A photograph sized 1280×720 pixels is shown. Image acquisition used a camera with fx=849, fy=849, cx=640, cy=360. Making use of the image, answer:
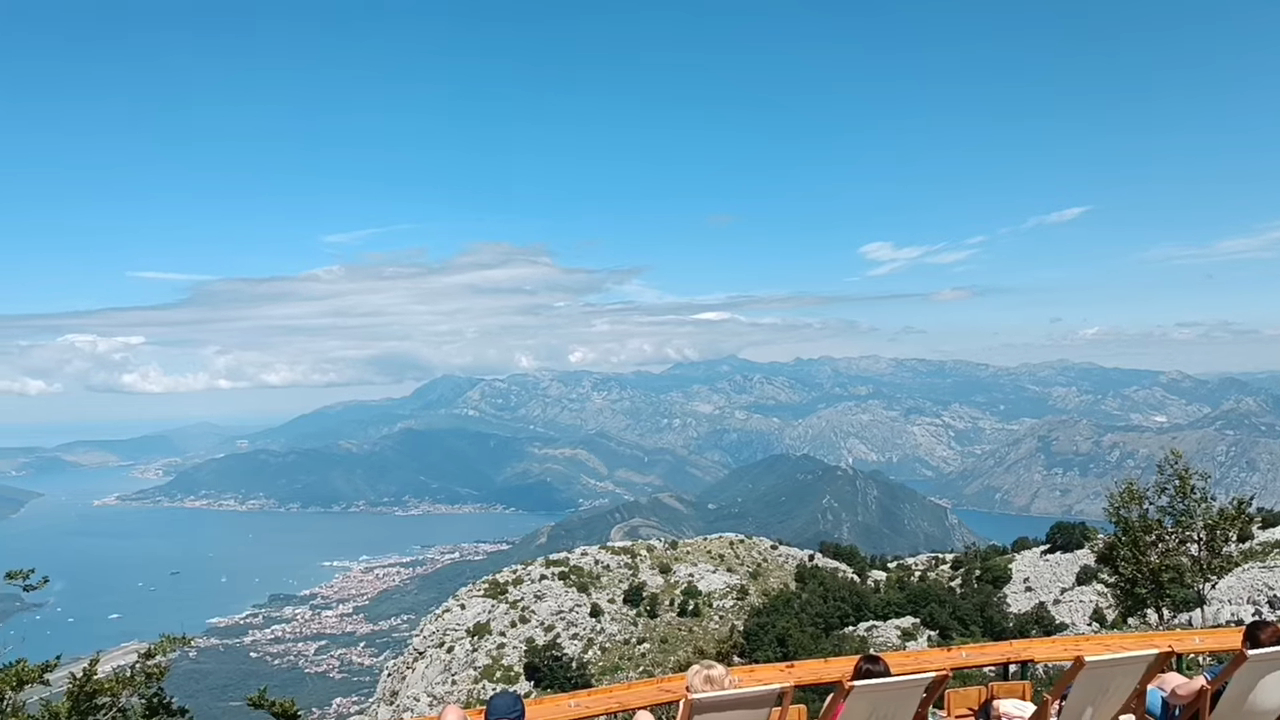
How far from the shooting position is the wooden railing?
5.52 meters

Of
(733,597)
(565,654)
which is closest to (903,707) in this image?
(565,654)

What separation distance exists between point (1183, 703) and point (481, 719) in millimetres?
4629

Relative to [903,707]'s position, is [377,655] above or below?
below

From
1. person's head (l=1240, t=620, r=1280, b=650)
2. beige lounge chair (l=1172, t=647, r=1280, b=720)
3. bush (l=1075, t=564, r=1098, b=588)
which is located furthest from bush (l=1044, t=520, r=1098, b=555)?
beige lounge chair (l=1172, t=647, r=1280, b=720)

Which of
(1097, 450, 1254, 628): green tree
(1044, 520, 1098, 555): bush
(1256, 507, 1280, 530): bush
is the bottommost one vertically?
(1044, 520, 1098, 555): bush

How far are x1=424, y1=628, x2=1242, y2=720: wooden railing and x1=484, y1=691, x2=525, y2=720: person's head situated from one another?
1.24ft

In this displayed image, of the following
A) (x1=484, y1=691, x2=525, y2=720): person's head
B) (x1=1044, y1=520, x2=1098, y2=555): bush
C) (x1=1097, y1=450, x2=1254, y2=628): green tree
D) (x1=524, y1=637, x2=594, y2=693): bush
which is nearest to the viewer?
(x1=484, y1=691, x2=525, y2=720): person's head

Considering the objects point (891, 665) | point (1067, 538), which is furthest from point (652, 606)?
point (891, 665)

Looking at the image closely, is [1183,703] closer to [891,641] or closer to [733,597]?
Result: [891,641]

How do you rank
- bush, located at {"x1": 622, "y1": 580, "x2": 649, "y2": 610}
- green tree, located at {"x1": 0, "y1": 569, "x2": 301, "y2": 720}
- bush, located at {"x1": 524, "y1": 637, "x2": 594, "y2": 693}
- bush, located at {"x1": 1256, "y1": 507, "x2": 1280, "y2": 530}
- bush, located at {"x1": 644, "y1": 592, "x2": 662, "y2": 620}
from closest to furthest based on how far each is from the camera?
green tree, located at {"x1": 0, "y1": 569, "x2": 301, "y2": 720}, bush, located at {"x1": 524, "y1": 637, "x2": 594, "y2": 693}, bush, located at {"x1": 644, "y1": 592, "x2": 662, "y2": 620}, bush, located at {"x1": 622, "y1": 580, "x2": 649, "y2": 610}, bush, located at {"x1": 1256, "y1": 507, "x2": 1280, "y2": 530}

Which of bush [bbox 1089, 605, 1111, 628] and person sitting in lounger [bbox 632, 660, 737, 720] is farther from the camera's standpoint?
bush [bbox 1089, 605, 1111, 628]

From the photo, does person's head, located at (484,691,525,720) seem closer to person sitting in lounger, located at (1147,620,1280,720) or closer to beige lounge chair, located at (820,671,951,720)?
beige lounge chair, located at (820,671,951,720)

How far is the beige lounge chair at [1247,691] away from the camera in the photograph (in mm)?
5344

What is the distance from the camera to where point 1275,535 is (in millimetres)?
30031
